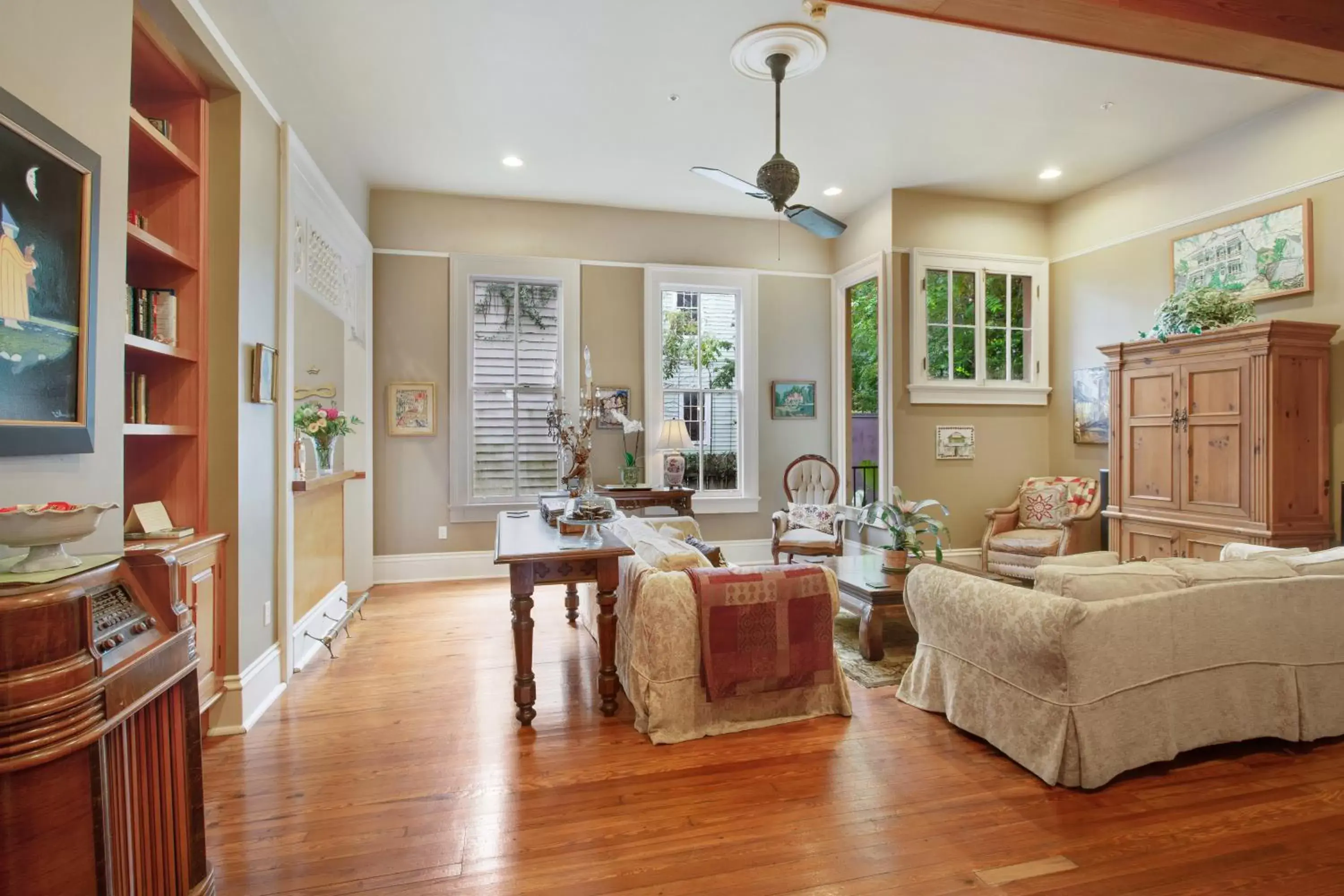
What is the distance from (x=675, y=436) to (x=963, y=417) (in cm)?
268

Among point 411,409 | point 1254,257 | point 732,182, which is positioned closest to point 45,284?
point 732,182

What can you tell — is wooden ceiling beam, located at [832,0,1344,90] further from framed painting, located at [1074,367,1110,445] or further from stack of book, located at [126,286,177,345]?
framed painting, located at [1074,367,1110,445]

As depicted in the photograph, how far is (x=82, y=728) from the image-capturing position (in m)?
1.17

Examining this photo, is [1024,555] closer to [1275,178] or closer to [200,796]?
[1275,178]

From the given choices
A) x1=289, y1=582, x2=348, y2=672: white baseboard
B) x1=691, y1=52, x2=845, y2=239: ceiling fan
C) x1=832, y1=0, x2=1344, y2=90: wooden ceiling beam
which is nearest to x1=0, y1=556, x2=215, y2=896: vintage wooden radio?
x1=289, y1=582, x2=348, y2=672: white baseboard

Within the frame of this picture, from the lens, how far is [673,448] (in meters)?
5.68

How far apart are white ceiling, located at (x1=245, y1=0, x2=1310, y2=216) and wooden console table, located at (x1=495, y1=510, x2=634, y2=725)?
2.71 m

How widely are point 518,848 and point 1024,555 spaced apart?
15.0ft

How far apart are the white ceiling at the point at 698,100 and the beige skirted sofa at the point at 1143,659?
9.56 ft

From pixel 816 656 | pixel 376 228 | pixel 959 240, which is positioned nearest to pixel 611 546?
pixel 816 656

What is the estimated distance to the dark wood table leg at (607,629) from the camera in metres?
2.83

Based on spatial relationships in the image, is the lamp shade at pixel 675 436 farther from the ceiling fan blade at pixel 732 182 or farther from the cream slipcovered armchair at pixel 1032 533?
the cream slipcovered armchair at pixel 1032 533

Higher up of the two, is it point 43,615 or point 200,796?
point 43,615

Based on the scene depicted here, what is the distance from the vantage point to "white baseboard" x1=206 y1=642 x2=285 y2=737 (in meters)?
2.74
